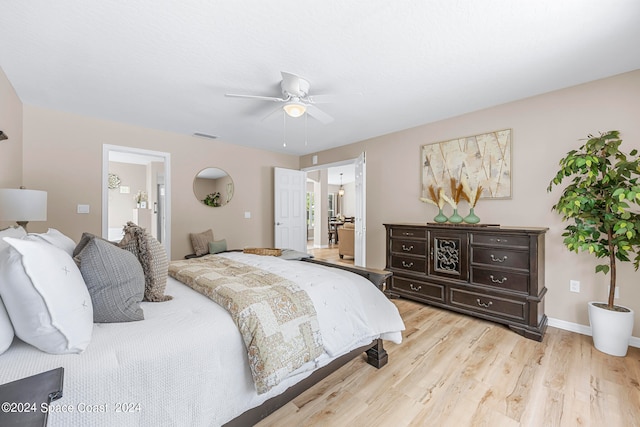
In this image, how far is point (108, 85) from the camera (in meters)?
2.56

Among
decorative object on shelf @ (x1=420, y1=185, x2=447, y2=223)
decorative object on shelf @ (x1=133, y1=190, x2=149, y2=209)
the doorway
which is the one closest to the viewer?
decorative object on shelf @ (x1=420, y1=185, x2=447, y2=223)

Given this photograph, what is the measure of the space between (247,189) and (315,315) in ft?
12.8

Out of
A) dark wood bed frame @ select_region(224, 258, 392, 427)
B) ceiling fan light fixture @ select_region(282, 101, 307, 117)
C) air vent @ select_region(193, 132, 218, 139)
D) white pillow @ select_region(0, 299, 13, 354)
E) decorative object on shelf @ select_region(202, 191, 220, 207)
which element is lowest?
dark wood bed frame @ select_region(224, 258, 392, 427)

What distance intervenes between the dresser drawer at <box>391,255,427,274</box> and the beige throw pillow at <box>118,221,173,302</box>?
278 centimetres

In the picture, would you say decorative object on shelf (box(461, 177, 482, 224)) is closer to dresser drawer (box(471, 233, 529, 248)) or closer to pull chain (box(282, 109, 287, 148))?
dresser drawer (box(471, 233, 529, 248))

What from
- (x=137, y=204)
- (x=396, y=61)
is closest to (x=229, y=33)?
(x=396, y=61)

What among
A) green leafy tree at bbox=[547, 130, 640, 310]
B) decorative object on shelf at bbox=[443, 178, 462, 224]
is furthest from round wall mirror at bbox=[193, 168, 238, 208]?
green leafy tree at bbox=[547, 130, 640, 310]

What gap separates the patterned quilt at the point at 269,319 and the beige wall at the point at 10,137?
225 cm

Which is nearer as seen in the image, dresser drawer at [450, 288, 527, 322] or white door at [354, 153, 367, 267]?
dresser drawer at [450, 288, 527, 322]

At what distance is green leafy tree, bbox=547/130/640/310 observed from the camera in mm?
2104

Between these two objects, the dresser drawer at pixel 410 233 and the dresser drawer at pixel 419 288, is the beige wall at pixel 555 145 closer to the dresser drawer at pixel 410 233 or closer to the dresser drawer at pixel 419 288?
the dresser drawer at pixel 410 233

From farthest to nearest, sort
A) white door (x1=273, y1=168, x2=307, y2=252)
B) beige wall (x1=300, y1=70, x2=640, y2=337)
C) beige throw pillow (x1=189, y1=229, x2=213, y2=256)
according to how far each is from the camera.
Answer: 1. white door (x1=273, y1=168, x2=307, y2=252)
2. beige throw pillow (x1=189, y1=229, x2=213, y2=256)
3. beige wall (x1=300, y1=70, x2=640, y2=337)

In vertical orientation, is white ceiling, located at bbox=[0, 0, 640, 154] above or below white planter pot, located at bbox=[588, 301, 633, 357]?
above

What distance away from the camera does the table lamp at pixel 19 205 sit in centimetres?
205
